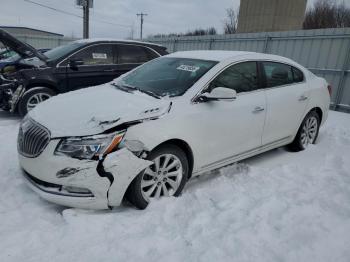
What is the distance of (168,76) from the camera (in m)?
3.85

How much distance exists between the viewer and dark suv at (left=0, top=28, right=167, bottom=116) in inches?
235

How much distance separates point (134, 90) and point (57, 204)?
4.93 feet

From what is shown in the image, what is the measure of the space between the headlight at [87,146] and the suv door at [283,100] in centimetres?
225

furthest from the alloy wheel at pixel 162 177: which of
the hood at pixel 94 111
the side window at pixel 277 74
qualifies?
the side window at pixel 277 74

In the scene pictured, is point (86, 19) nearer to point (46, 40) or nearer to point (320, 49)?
point (46, 40)

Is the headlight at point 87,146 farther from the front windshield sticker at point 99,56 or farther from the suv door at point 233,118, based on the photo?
the front windshield sticker at point 99,56

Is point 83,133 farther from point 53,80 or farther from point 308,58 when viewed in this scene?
point 308,58

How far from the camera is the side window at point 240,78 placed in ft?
12.0

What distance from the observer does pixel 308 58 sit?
31.9 ft

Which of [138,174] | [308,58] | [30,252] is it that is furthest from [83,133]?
[308,58]

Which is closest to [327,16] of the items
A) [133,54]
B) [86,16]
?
[86,16]

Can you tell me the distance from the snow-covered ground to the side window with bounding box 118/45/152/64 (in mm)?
3877

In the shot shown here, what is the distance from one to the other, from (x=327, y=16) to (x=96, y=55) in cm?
3372

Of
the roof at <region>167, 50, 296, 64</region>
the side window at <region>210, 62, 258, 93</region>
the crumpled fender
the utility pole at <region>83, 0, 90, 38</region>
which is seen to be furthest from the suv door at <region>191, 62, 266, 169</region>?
the utility pole at <region>83, 0, 90, 38</region>
